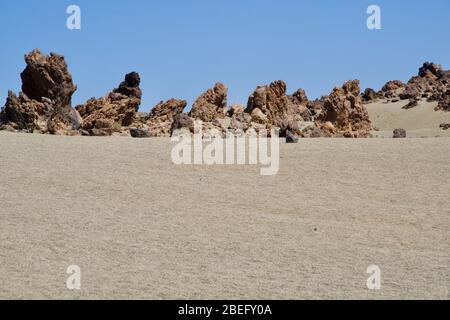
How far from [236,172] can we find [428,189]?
4466 mm

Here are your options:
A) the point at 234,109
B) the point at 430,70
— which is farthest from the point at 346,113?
the point at 430,70

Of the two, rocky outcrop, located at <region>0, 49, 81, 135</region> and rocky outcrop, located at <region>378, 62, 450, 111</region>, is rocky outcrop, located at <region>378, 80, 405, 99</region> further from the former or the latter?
rocky outcrop, located at <region>0, 49, 81, 135</region>

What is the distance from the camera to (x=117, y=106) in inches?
1035

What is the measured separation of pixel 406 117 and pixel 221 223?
4040cm

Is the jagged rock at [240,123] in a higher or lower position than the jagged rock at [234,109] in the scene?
lower

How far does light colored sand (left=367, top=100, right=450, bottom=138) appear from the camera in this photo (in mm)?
42341

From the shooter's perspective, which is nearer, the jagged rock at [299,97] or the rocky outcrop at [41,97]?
the rocky outcrop at [41,97]

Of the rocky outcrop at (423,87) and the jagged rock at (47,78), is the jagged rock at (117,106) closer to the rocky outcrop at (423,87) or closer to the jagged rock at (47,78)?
the jagged rock at (47,78)

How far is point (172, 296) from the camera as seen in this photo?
20.2ft

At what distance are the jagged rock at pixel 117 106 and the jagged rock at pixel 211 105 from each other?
455 centimetres

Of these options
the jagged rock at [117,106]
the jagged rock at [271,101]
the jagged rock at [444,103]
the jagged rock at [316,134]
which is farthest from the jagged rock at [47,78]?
the jagged rock at [444,103]

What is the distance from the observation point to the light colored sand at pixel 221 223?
670 centimetres
